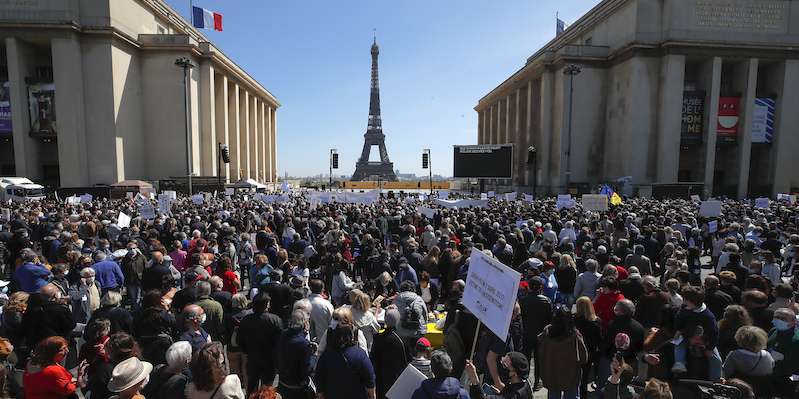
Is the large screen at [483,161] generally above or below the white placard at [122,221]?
above

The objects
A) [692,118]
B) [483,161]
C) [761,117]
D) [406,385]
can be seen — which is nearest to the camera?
[406,385]

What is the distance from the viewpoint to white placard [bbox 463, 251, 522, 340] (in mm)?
3695

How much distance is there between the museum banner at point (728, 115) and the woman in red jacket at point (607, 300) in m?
41.8

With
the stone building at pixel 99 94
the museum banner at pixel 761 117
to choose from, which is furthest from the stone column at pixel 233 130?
the museum banner at pixel 761 117

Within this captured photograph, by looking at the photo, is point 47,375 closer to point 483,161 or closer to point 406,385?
point 406,385

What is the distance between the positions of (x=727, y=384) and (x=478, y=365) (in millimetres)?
2577

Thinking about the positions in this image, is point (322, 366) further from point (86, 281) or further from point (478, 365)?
point (86, 281)

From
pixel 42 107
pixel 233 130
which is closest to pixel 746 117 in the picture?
pixel 233 130

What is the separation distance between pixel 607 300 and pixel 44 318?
6.98m

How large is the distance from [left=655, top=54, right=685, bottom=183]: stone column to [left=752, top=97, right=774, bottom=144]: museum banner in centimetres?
760

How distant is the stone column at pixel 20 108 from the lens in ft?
109

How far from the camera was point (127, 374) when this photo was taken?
3.20 metres

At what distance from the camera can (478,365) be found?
201 inches

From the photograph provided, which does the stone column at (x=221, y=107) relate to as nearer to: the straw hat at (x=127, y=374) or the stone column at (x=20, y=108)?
the stone column at (x=20, y=108)
